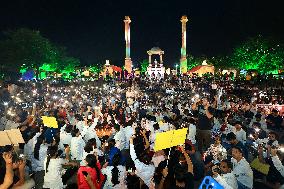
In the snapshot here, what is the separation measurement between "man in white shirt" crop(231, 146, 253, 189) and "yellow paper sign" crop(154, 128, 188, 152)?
1184mm

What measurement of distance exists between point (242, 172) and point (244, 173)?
0.04 meters

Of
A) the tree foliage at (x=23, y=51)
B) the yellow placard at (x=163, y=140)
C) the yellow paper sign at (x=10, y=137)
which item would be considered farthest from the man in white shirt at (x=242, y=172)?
the tree foliage at (x=23, y=51)

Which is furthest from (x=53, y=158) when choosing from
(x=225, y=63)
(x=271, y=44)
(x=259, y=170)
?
(x=225, y=63)

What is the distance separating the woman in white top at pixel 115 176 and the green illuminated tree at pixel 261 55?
1494 inches

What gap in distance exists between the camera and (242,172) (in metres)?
6.66

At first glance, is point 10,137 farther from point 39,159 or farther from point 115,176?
point 115,176

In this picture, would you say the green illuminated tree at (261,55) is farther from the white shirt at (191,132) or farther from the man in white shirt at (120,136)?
the man in white shirt at (120,136)

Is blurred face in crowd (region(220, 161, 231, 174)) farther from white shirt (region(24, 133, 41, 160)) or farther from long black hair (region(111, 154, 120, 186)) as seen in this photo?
white shirt (region(24, 133, 41, 160))

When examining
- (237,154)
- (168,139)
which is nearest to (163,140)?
(168,139)

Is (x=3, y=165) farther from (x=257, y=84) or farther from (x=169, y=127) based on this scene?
(x=257, y=84)

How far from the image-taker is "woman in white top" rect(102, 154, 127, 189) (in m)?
6.26

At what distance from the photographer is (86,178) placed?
20.0 ft

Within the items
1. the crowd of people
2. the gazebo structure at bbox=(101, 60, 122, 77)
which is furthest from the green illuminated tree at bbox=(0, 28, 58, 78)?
the crowd of people

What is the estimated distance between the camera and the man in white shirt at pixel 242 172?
6.62 meters
